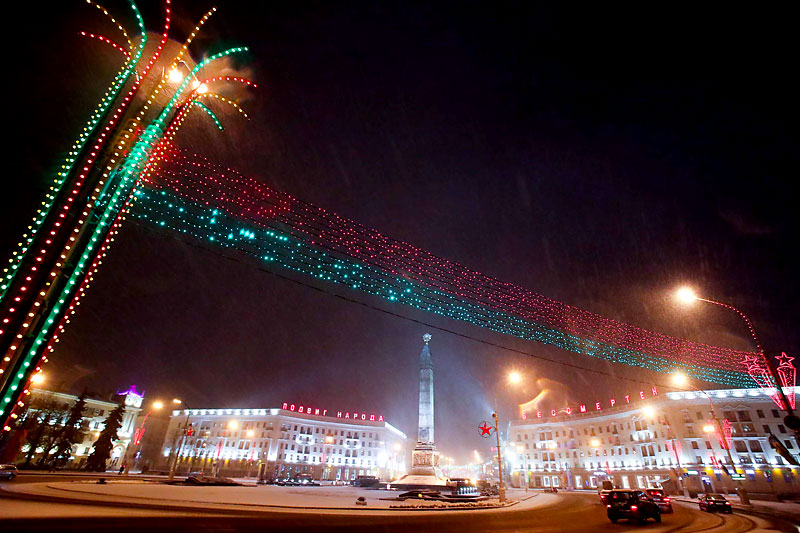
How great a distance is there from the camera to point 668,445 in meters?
54.1

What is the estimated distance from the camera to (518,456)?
7744 cm

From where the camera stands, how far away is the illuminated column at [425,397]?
48.8 meters

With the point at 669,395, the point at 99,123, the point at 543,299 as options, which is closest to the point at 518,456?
the point at 669,395

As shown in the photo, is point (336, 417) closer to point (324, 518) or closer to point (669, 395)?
point (669, 395)

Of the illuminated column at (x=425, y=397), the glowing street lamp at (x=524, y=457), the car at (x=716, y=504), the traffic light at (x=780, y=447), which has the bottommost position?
the car at (x=716, y=504)

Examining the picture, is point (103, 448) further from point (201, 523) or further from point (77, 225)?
point (77, 225)

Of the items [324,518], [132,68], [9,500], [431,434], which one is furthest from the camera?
[431,434]

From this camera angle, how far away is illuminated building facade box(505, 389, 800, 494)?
47.9 metres

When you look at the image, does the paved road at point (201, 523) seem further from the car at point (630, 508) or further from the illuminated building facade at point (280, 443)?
the illuminated building facade at point (280, 443)

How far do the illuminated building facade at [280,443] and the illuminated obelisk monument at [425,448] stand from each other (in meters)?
39.0

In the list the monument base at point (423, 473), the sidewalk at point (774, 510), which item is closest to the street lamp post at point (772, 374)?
the sidewalk at point (774, 510)

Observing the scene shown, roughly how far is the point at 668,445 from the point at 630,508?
51505 mm

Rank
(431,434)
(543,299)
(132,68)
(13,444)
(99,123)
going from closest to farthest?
(13,444) < (99,123) < (132,68) < (543,299) < (431,434)

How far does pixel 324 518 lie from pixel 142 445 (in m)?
87.6
